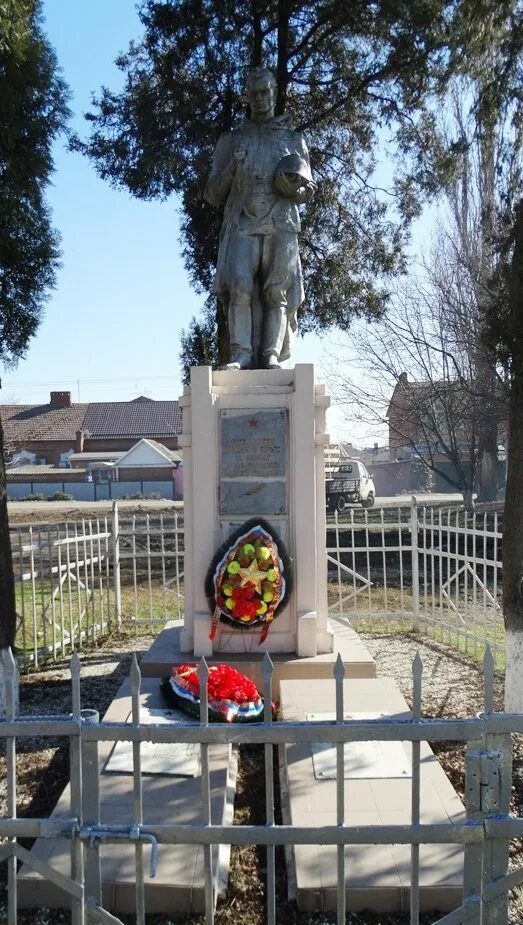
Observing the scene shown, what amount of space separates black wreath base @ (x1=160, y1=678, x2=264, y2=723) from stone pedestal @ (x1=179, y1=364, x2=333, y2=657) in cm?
70

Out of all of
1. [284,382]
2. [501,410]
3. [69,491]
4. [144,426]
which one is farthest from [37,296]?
[144,426]

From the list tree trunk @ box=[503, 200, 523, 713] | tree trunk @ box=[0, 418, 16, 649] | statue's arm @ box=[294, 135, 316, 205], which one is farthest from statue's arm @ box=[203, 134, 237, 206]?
tree trunk @ box=[0, 418, 16, 649]

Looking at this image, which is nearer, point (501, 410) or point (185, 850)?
point (185, 850)

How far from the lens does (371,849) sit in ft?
9.64

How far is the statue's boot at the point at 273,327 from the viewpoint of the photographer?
5.44 metres

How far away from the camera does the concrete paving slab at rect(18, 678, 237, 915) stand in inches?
108

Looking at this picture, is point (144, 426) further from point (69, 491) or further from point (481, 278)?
point (481, 278)

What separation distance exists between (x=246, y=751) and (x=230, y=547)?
50.2 inches

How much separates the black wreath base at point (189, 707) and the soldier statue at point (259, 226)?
238 cm

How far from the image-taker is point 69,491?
38.9 metres

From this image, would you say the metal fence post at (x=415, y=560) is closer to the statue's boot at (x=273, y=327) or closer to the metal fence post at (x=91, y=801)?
the statue's boot at (x=273, y=327)

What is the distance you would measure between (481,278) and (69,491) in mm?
29172

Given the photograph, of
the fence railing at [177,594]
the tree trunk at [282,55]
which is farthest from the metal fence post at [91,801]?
the tree trunk at [282,55]

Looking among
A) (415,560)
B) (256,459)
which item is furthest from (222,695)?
(415,560)
